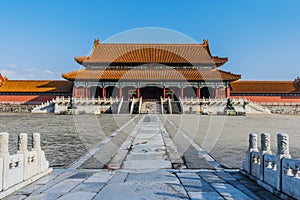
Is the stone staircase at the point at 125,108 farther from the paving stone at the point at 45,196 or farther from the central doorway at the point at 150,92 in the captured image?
the paving stone at the point at 45,196

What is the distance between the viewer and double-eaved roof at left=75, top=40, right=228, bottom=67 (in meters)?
45.8

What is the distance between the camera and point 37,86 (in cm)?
4609

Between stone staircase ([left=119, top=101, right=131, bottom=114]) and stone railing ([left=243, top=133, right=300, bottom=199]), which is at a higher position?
stone staircase ([left=119, top=101, right=131, bottom=114])

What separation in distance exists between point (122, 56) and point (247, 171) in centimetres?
4207

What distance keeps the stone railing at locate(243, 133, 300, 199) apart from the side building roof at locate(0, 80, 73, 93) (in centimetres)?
4197

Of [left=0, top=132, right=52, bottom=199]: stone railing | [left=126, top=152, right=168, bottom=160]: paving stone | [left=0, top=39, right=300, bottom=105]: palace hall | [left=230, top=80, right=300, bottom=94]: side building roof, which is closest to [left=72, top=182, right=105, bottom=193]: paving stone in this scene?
[left=0, top=132, right=52, bottom=199]: stone railing

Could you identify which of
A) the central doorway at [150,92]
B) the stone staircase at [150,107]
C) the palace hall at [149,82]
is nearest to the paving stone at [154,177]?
the stone staircase at [150,107]

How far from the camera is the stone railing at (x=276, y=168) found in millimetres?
4719

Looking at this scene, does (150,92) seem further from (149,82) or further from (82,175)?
(82,175)

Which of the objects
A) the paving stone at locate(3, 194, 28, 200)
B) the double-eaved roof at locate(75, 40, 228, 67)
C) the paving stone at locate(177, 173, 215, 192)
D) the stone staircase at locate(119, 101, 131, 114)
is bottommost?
the paving stone at locate(3, 194, 28, 200)

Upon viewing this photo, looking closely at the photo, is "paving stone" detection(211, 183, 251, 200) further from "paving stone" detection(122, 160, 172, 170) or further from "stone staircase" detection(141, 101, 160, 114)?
"stone staircase" detection(141, 101, 160, 114)

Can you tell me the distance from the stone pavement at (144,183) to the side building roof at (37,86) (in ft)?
130

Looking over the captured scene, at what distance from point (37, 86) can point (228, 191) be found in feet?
148

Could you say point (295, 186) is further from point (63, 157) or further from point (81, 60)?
point (81, 60)
